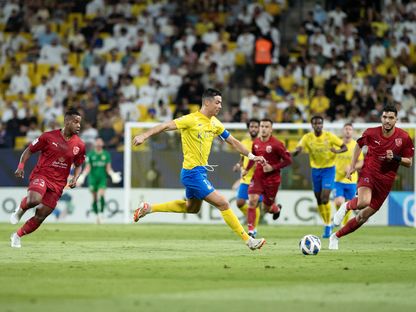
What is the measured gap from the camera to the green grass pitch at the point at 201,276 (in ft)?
31.4

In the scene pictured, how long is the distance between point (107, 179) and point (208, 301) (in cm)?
1974

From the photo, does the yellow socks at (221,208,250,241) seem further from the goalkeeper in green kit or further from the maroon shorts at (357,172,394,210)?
the goalkeeper in green kit

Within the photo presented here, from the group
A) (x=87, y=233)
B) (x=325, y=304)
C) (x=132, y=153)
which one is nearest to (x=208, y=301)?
(x=325, y=304)

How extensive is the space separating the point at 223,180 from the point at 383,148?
12.3 metres

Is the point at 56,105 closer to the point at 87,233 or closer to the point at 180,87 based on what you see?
the point at 180,87

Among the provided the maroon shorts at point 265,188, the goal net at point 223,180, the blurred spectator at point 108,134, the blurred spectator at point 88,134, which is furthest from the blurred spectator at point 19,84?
the maroon shorts at point 265,188

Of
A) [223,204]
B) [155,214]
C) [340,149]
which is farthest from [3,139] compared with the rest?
[223,204]

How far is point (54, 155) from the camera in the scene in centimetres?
1706

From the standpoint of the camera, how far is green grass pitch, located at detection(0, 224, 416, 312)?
9570 millimetres

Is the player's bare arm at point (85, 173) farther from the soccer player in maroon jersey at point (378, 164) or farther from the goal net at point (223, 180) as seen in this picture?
the soccer player in maroon jersey at point (378, 164)

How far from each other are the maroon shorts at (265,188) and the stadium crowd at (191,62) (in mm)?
7964

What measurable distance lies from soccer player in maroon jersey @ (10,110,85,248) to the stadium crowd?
1262 centimetres

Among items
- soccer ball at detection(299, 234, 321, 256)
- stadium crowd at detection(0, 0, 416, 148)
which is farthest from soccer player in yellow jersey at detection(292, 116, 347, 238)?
soccer ball at detection(299, 234, 321, 256)

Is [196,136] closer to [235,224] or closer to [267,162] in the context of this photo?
[235,224]
